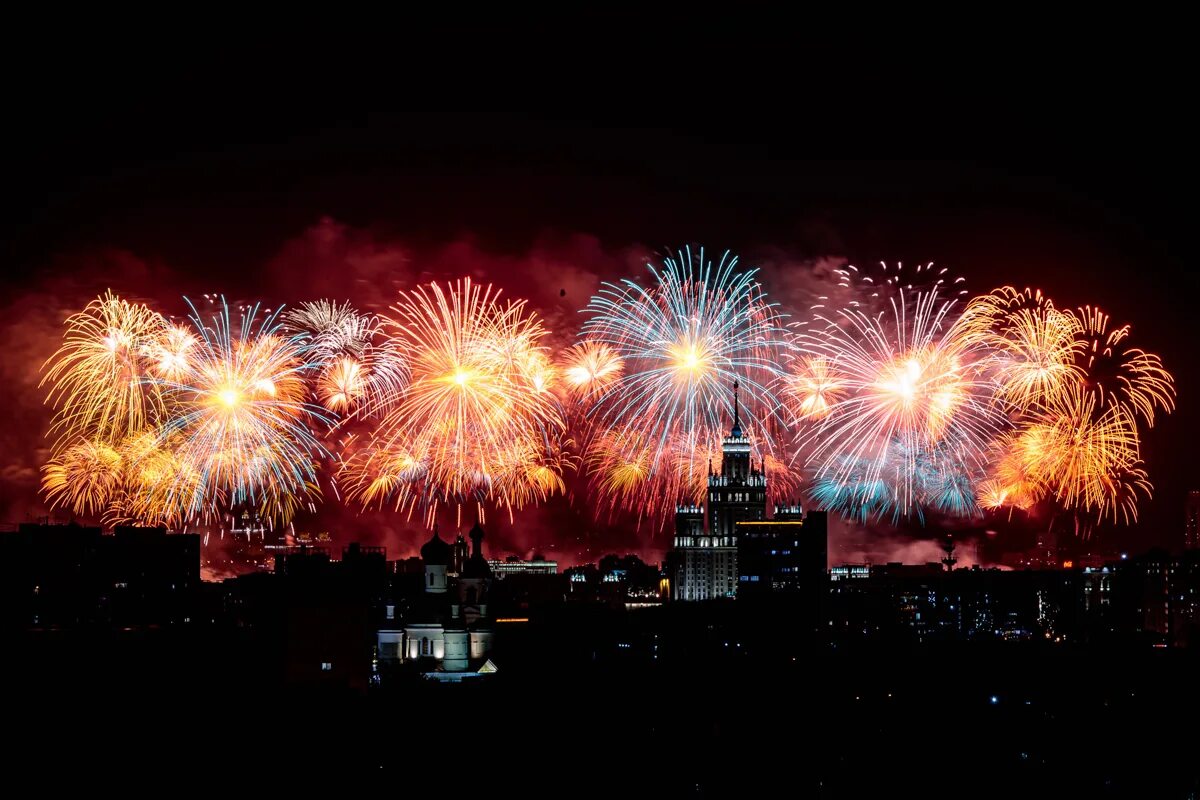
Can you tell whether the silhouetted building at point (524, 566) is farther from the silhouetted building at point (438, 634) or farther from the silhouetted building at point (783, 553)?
the silhouetted building at point (438, 634)

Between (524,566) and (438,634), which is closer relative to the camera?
(438,634)

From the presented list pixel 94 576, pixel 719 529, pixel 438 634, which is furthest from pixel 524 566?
pixel 94 576

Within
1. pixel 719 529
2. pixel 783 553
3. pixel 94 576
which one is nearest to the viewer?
pixel 94 576

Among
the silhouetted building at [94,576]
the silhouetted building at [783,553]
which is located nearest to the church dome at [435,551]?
the silhouetted building at [94,576]

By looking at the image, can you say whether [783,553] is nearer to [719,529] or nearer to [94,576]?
[719,529]

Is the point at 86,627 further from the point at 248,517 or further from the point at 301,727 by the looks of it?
the point at 248,517

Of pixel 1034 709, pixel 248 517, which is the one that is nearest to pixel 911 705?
pixel 1034 709
